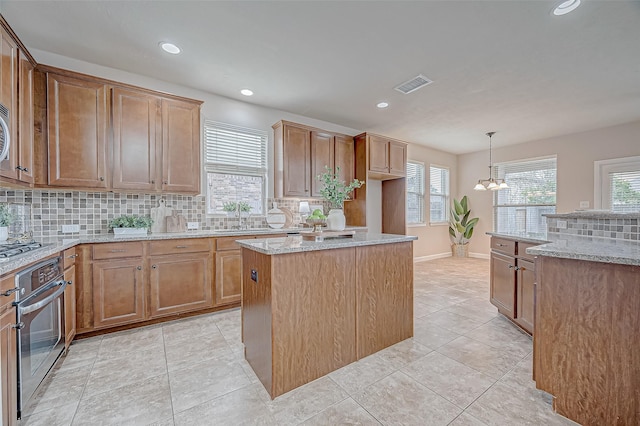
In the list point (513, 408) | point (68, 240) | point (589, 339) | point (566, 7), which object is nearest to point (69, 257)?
point (68, 240)

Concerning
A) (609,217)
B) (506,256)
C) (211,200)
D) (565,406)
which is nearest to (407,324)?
(565,406)

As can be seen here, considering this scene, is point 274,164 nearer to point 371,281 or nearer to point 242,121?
point 242,121

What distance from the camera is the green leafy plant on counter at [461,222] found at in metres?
6.86

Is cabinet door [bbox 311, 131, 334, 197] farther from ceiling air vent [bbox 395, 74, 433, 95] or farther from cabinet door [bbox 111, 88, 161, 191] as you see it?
cabinet door [bbox 111, 88, 161, 191]

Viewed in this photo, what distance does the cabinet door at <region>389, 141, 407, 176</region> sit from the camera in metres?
4.95

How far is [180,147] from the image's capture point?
314 centimetres

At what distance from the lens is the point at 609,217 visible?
2023mm

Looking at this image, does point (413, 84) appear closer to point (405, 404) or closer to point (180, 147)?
point (180, 147)

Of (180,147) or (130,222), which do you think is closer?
(130,222)

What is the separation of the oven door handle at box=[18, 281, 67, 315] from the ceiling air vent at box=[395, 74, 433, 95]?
397 cm

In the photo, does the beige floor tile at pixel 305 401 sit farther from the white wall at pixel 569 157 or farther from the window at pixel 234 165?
the white wall at pixel 569 157

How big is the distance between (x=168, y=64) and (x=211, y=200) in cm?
167

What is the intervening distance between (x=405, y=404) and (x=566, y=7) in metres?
3.17

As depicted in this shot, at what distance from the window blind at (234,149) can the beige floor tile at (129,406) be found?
8.74 ft
